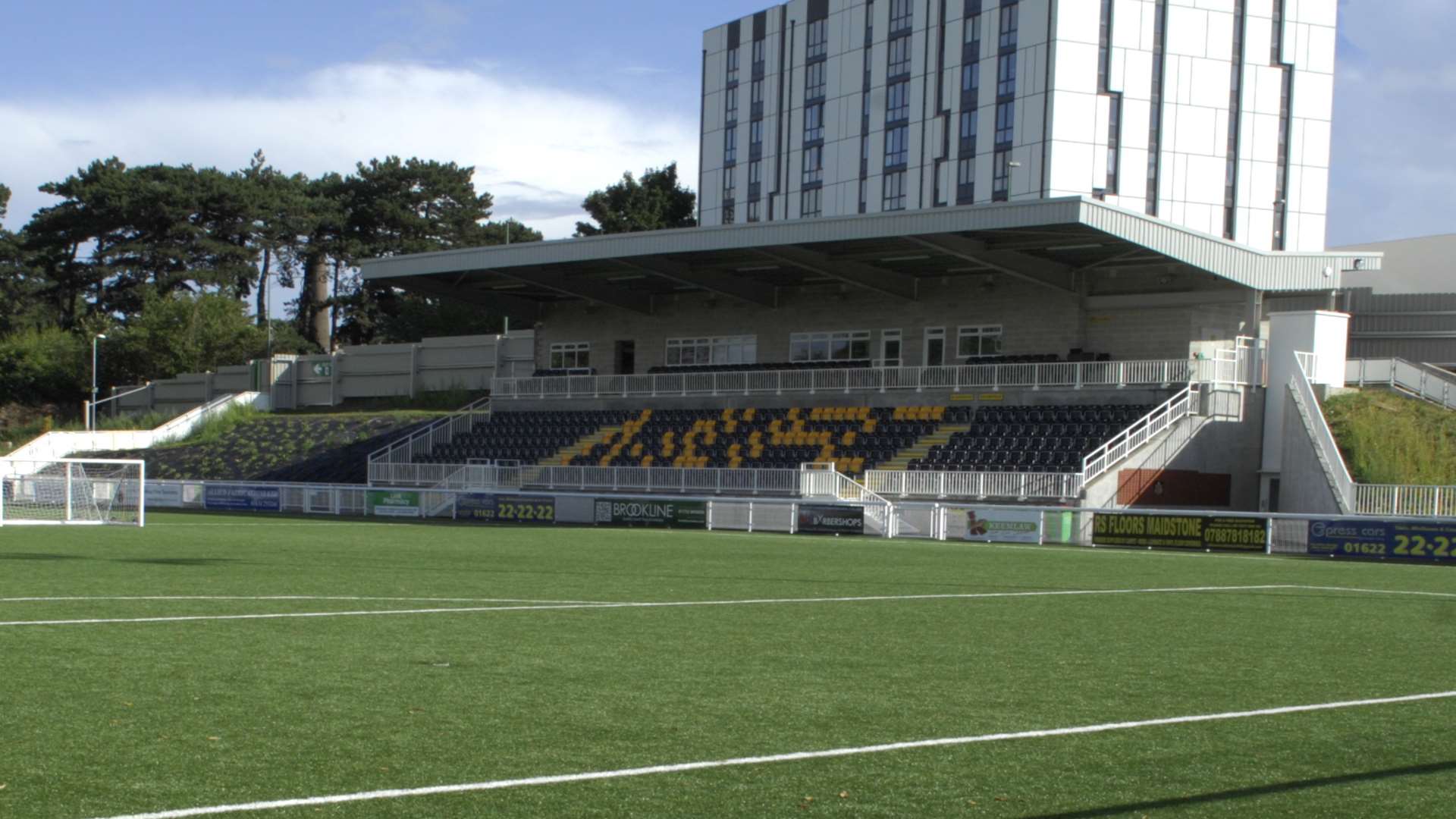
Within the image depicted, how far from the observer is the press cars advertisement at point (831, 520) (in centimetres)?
3409

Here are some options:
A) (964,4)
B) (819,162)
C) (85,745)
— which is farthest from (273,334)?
(85,745)

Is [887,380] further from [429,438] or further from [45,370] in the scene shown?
[45,370]

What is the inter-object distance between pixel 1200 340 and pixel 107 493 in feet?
99.3

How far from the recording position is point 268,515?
4134 cm

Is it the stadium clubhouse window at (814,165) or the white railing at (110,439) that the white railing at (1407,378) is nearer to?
the stadium clubhouse window at (814,165)

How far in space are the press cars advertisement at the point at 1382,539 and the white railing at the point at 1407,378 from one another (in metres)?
12.2

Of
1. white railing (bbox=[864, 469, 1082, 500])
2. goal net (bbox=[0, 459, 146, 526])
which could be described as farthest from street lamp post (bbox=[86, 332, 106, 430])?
white railing (bbox=[864, 469, 1082, 500])

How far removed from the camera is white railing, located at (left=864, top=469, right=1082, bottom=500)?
3444 cm

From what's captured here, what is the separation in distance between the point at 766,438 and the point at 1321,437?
16883 millimetres

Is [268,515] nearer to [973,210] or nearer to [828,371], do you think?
[828,371]

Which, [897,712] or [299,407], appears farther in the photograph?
[299,407]

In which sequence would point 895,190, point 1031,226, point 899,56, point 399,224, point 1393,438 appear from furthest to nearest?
1. point 399,224
2. point 895,190
3. point 899,56
4. point 1031,226
5. point 1393,438

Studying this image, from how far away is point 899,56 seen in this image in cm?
7925

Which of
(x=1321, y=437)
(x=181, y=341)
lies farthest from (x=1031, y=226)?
(x=181, y=341)
